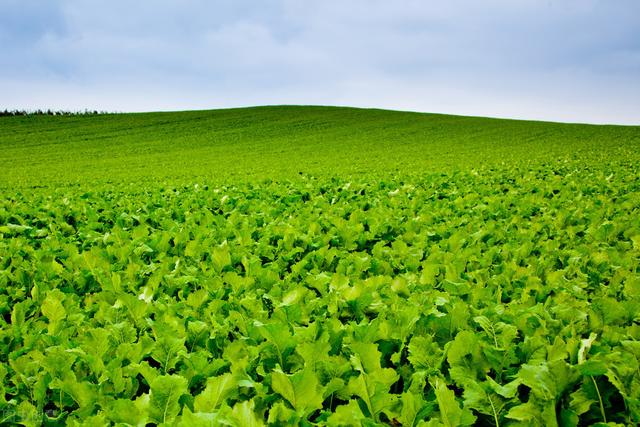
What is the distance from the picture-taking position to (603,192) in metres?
8.06

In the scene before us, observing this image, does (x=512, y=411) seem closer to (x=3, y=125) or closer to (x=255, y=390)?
(x=255, y=390)

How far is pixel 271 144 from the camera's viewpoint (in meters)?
37.3

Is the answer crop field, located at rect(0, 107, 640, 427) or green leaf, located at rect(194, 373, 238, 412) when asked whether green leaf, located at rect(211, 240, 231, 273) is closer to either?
crop field, located at rect(0, 107, 640, 427)

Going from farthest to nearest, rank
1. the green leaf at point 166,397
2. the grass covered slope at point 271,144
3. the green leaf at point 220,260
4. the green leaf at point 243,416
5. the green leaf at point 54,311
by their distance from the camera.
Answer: the grass covered slope at point 271,144, the green leaf at point 220,260, the green leaf at point 54,311, the green leaf at point 166,397, the green leaf at point 243,416

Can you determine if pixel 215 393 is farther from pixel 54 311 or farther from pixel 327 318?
pixel 54 311

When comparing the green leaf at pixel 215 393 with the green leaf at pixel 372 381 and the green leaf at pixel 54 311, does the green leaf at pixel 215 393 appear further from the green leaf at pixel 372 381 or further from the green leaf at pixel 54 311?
the green leaf at pixel 54 311

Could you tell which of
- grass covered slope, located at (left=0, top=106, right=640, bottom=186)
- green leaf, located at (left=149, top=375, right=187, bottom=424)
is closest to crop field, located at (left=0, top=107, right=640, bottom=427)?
green leaf, located at (left=149, top=375, right=187, bottom=424)

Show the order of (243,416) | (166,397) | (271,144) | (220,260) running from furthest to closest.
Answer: (271,144) < (220,260) < (166,397) < (243,416)

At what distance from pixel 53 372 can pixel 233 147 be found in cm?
3509

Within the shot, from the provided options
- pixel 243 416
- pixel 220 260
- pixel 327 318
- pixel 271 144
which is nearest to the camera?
pixel 243 416

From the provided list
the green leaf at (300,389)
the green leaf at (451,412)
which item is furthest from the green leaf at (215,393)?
the green leaf at (451,412)

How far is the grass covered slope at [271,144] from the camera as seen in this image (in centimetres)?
2305

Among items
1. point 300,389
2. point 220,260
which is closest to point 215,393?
point 300,389

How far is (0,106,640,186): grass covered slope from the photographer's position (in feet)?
75.6
